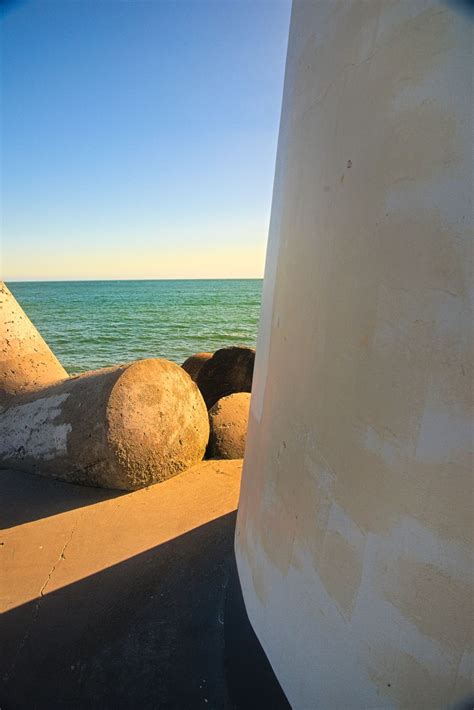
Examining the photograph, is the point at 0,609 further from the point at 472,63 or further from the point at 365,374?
the point at 472,63

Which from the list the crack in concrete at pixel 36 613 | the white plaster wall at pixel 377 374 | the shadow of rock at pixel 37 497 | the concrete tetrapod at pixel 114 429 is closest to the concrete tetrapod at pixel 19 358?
the concrete tetrapod at pixel 114 429

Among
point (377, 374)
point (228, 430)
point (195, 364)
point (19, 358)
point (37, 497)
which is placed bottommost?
point (37, 497)

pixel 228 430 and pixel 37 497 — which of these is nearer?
pixel 37 497

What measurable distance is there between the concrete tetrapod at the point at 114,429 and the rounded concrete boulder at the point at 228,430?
1.06ft

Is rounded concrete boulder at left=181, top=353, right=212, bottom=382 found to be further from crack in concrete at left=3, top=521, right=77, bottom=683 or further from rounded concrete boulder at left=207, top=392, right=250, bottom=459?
crack in concrete at left=3, top=521, right=77, bottom=683

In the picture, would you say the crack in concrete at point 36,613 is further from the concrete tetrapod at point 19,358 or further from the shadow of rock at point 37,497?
the concrete tetrapod at point 19,358

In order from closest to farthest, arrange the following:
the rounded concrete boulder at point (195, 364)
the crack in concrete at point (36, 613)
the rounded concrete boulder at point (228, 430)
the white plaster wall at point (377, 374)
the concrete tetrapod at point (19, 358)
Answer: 1. the white plaster wall at point (377, 374)
2. the crack in concrete at point (36, 613)
3. the rounded concrete boulder at point (228, 430)
4. the concrete tetrapod at point (19, 358)
5. the rounded concrete boulder at point (195, 364)

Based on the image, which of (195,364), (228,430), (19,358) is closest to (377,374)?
(228,430)

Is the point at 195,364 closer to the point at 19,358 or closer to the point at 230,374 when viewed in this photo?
the point at 230,374

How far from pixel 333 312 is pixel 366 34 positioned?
2.98 ft

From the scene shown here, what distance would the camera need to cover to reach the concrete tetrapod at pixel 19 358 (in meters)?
6.09

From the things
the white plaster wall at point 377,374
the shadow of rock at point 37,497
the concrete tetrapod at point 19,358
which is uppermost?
the white plaster wall at point 377,374

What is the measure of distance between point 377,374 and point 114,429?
391 centimetres

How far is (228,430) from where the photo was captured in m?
6.04
